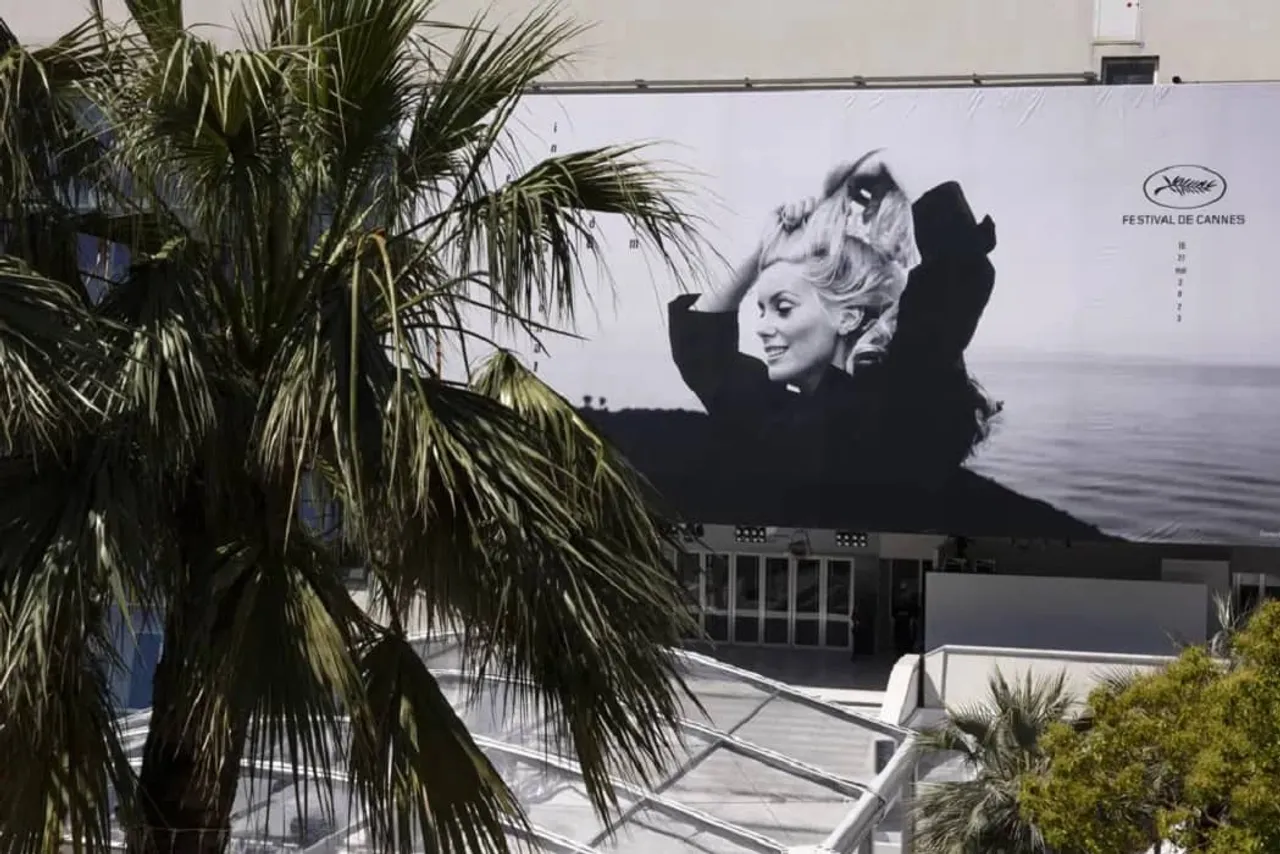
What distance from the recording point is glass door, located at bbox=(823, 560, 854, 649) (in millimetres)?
32219

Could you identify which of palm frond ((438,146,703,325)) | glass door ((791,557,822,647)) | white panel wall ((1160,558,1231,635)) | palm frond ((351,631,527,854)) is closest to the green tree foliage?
palm frond ((438,146,703,325))

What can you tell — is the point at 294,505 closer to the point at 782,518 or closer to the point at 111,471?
the point at 111,471

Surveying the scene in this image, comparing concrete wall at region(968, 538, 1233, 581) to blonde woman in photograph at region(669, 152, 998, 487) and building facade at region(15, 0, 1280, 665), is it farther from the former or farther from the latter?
blonde woman in photograph at region(669, 152, 998, 487)

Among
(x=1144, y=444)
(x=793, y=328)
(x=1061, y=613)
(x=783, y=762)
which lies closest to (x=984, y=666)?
(x=1061, y=613)

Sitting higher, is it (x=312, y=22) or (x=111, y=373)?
(x=312, y=22)

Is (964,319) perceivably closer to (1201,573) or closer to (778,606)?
(1201,573)

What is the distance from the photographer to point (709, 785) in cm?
972

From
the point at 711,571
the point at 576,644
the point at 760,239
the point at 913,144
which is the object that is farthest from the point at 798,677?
the point at 576,644

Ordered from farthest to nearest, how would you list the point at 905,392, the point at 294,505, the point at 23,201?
the point at 905,392 → the point at 23,201 → the point at 294,505

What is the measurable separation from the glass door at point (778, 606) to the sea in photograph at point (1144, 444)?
616cm

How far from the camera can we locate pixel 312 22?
15.0ft

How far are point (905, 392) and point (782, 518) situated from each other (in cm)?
311

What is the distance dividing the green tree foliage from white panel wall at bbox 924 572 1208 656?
16.4 metres

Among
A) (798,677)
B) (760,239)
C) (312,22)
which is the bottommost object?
(798,677)
